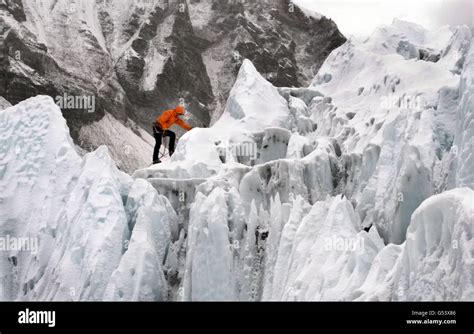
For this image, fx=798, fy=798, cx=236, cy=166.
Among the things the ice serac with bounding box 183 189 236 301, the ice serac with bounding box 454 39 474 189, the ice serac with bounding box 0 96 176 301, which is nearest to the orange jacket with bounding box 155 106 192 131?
the ice serac with bounding box 0 96 176 301

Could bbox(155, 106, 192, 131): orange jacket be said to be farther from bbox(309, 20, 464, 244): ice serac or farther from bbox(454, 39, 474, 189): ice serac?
bbox(454, 39, 474, 189): ice serac

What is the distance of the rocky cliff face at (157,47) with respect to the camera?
15388cm

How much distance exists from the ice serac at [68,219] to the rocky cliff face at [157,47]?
Result: 10903 centimetres

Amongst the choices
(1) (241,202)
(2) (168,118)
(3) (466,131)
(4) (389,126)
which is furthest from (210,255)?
(2) (168,118)

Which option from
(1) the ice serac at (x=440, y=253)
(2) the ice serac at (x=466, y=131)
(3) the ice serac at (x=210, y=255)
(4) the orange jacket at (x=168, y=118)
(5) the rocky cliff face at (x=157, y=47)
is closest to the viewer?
(1) the ice serac at (x=440, y=253)

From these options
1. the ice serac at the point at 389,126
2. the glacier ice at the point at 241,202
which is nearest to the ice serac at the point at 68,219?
the glacier ice at the point at 241,202

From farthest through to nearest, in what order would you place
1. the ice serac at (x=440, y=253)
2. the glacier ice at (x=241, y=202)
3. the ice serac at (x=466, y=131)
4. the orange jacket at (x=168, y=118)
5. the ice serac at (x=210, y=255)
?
the orange jacket at (x=168, y=118), the ice serac at (x=210, y=255), the glacier ice at (x=241, y=202), the ice serac at (x=466, y=131), the ice serac at (x=440, y=253)

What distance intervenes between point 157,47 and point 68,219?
147149 mm

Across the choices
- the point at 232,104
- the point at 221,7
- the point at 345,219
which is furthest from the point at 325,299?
the point at 221,7

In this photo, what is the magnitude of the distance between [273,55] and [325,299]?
157381 millimetres

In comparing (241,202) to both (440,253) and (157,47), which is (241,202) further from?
(157,47)

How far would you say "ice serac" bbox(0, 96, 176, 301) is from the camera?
2842cm

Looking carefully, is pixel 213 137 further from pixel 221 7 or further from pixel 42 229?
pixel 221 7

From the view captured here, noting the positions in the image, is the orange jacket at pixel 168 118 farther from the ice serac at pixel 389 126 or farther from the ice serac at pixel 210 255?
the ice serac at pixel 210 255
